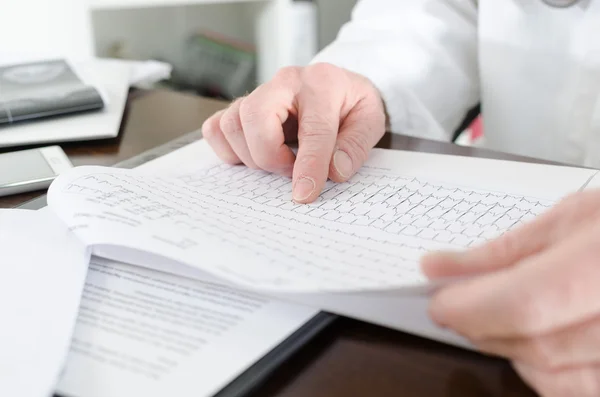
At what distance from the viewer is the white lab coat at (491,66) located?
61 centimetres

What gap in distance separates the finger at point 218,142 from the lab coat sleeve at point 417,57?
0.19m

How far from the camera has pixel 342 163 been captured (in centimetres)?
43

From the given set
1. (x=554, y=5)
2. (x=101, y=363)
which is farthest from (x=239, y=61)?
(x=101, y=363)

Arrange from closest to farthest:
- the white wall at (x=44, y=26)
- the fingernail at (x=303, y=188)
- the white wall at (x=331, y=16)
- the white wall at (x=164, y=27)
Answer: the fingernail at (x=303, y=188) → the white wall at (x=44, y=26) → the white wall at (x=164, y=27) → the white wall at (x=331, y=16)

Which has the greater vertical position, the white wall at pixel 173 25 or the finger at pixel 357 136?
the finger at pixel 357 136

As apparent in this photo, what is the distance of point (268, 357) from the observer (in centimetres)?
26

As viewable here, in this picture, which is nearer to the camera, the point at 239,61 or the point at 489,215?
the point at 489,215

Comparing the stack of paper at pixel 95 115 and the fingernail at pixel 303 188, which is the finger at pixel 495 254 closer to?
the fingernail at pixel 303 188

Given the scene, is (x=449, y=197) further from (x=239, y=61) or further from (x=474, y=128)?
(x=239, y=61)

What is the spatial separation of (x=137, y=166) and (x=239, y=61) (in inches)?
36.6

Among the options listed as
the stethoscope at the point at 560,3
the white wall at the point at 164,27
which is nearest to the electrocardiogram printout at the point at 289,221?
the stethoscope at the point at 560,3

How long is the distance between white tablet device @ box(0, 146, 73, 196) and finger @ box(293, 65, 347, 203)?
0.19 meters

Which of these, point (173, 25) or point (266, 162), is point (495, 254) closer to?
point (266, 162)

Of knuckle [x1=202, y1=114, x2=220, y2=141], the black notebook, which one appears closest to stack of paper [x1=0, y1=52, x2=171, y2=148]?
the black notebook
